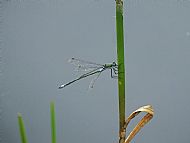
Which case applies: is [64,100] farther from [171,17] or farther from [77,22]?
[171,17]

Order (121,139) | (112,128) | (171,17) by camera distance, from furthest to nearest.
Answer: (112,128) < (171,17) < (121,139)

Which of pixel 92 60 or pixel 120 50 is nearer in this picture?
pixel 120 50

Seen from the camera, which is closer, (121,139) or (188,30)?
(121,139)

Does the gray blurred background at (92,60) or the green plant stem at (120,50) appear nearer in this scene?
the green plant stem at (120,50)

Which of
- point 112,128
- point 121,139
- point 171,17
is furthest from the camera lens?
point 112,128

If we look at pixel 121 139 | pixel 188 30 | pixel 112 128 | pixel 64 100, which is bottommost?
pixel 112 128

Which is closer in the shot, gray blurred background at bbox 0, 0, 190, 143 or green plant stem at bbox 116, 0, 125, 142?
green plant stem at bbox 116, 0, 125, 142

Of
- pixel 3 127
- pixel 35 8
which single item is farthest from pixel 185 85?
pixel 3 127

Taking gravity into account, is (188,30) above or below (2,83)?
above
